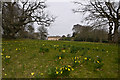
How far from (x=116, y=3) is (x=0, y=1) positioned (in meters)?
15.6

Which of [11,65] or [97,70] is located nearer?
[97,70]

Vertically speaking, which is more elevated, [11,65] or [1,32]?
[1,32]

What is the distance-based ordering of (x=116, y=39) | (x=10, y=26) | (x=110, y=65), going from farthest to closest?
(x=116, y=39)
(x=10, y=26)
(x=110, y=65)

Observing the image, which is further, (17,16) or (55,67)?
(17,16)

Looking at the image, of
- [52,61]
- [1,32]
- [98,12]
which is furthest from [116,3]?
[1,32]

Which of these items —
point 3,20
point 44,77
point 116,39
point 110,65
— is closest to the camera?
point 44,77

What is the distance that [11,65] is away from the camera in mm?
4121

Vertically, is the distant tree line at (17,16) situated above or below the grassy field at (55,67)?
above

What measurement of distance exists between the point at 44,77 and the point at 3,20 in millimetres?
10866

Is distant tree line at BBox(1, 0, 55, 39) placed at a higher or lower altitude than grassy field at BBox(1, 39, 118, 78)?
higher

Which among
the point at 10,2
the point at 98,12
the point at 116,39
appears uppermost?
the point at 10,2

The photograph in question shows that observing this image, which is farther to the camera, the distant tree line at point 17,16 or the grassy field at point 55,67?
the distant tree line at point 17,16

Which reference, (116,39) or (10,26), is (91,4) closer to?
(116,39)

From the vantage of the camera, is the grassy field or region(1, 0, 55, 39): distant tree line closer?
the grassy field
